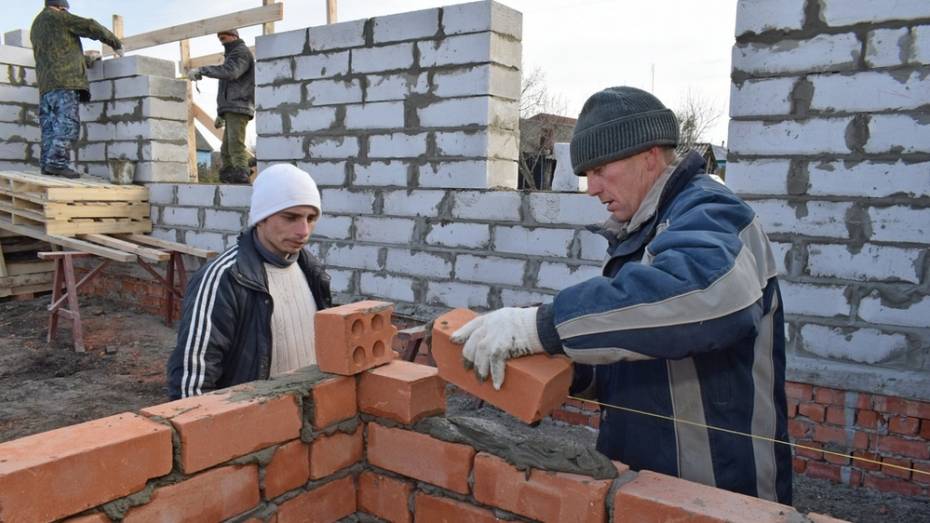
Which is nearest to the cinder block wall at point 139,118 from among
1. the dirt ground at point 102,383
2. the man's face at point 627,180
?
the dirt ground at point 102,383

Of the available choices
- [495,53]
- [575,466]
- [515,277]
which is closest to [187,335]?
[575,466]

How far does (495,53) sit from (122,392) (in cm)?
376

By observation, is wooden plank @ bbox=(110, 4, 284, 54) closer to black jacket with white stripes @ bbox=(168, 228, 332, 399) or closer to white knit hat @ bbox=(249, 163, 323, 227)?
white knit hat @ bbox=(249, 163, 323, 227)

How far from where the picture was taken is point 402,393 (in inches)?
88.4

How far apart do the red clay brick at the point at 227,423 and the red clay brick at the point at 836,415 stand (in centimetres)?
301

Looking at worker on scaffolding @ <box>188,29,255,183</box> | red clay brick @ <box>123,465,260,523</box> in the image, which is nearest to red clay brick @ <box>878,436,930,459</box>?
red clay brick @ <box>123,465,260,523</box>

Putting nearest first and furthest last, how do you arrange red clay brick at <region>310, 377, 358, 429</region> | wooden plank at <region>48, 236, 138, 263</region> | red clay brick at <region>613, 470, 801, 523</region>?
1. red clay brick at <region>613, 470, 801, 523</region>
2. red clay brick at <region>310, 377, 358, 429</region>
3. wooden plank at <region>48, 236, 138, 263</region>

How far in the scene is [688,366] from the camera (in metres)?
1.69

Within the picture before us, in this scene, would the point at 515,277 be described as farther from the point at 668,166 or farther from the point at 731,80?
the point at 668,166

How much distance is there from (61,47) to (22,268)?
106 inches

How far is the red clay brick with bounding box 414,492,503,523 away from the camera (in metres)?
2.12

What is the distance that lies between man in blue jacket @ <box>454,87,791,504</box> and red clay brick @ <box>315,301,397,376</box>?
2.17 ft

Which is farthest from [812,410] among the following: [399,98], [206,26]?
[206,26]

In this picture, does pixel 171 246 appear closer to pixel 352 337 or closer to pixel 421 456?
pixel 352 337
